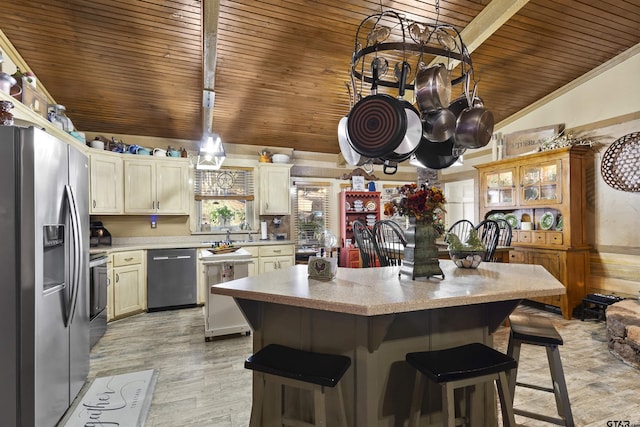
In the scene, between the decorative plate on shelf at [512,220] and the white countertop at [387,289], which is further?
the decorative plate on shelf at [512,220]

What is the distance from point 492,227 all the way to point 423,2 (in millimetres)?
2231

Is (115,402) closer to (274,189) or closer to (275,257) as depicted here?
(275,257)

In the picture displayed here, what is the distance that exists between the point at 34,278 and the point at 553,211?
18.3 feet

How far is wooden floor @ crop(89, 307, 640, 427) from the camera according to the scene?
2174 millimetres

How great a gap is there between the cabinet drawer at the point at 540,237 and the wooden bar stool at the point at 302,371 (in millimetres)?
4132

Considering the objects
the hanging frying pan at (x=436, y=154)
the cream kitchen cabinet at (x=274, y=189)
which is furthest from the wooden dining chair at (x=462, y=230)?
the cream kitchen cabinet at (x=274, y=189)

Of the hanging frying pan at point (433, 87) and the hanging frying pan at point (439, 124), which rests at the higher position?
the hanging frying pan at point (433, 87)

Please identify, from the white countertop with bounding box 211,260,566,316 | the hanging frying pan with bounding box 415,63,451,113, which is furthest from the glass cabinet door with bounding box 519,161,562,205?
the hanging frying pan with bounding box 415,63,451,113

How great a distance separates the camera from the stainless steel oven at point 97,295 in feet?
10.7

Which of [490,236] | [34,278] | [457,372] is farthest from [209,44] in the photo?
[490,236]

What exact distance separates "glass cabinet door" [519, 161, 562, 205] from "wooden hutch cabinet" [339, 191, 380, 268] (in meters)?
2.49

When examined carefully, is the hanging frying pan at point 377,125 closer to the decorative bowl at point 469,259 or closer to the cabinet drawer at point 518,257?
the decorative bowl at point 469,259

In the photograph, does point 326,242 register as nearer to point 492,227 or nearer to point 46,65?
point 492,227

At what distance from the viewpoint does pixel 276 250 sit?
206 inches
